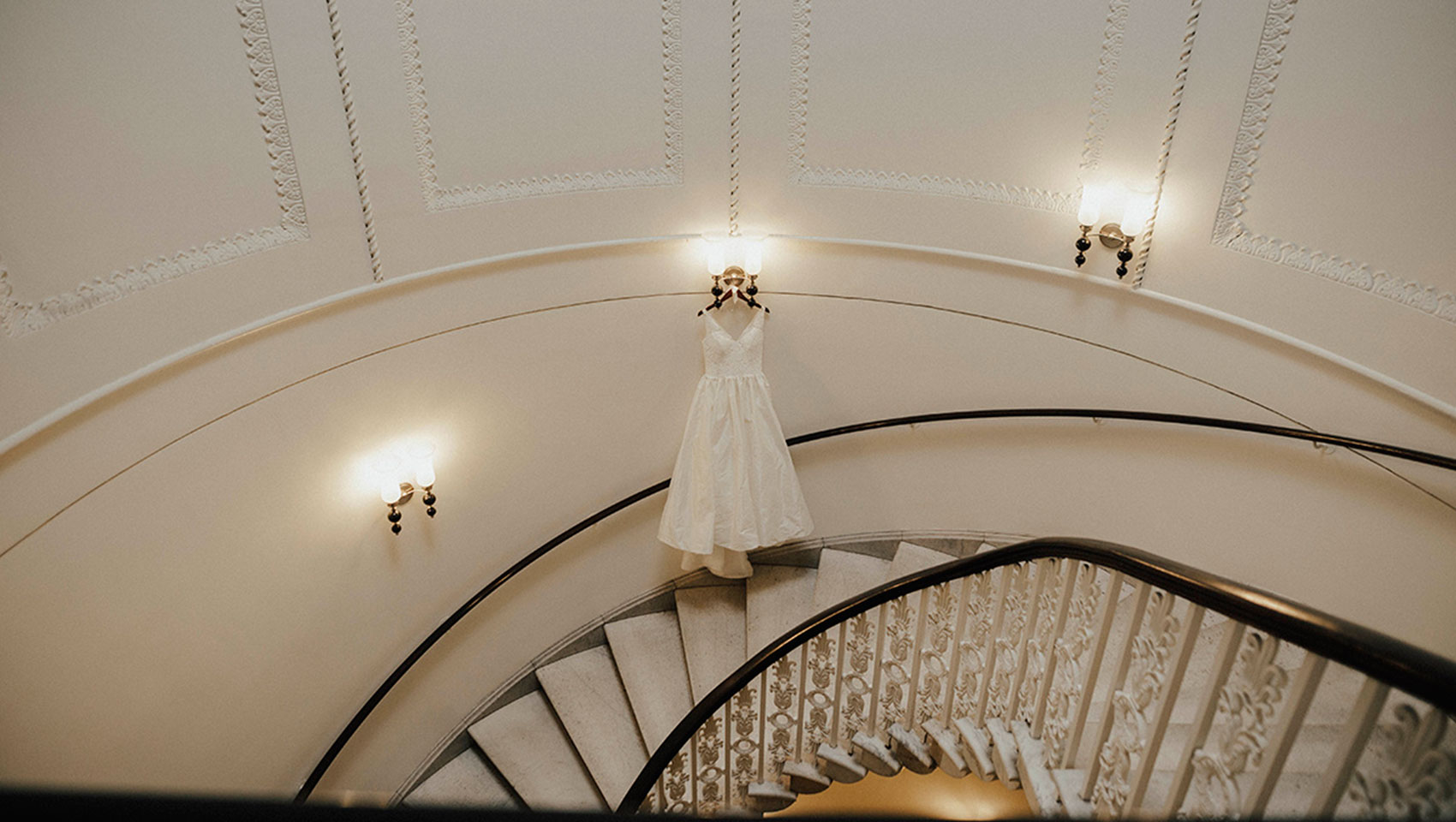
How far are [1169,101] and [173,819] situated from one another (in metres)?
3.55

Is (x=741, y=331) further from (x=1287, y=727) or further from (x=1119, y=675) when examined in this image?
(x=1287, y=727)

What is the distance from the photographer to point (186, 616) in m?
2.82

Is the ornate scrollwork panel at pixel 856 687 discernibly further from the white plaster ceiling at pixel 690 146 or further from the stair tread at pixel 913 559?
the white plaster ceiling at pixel 690 146

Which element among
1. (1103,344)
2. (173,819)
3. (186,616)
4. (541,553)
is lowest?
(541,553)

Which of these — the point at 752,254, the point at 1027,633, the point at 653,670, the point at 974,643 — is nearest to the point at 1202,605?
the point at 1027,633

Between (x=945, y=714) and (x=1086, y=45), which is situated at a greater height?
(x=1086, y=45)

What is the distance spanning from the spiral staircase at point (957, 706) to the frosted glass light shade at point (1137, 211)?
1.45 meters

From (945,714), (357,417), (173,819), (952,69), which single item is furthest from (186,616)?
(952,69)

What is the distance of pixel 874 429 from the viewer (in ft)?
14.0

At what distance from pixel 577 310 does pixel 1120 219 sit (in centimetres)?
242

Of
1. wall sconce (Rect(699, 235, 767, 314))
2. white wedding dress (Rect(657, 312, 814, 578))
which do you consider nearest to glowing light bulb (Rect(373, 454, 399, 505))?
white wedding dress (Rect(657, 312, 814, 578))

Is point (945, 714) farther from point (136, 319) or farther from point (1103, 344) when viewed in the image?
point (136, 319)

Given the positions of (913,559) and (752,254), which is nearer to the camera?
(752,254)

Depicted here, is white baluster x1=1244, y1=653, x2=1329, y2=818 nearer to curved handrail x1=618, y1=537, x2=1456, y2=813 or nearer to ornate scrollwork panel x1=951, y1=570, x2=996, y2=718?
curved handrail x1=618, y1=537, x2=1456, y2=813
